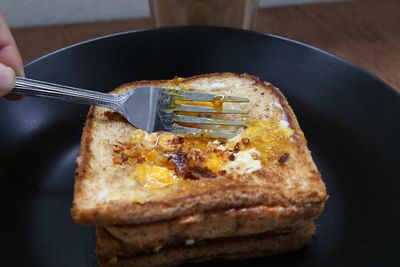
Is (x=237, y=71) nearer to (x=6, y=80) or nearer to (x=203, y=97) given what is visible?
(x=203, y=97)

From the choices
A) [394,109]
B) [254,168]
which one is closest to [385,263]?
[254,168]

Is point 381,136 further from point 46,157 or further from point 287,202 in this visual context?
point 46,157

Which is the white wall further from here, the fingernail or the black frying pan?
the fingernail

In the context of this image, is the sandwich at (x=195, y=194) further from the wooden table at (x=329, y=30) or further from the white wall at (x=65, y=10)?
the white wall at (x=65, y=10)

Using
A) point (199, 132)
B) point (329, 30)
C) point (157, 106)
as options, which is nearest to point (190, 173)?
point (199, 132)

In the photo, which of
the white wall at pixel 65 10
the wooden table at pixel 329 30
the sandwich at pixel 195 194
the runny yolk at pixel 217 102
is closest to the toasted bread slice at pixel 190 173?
the sandwich at pixel 195 194

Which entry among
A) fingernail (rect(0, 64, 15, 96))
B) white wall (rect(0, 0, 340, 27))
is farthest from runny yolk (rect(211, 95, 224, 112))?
white wall (rect(0, 0, 340, 27))
